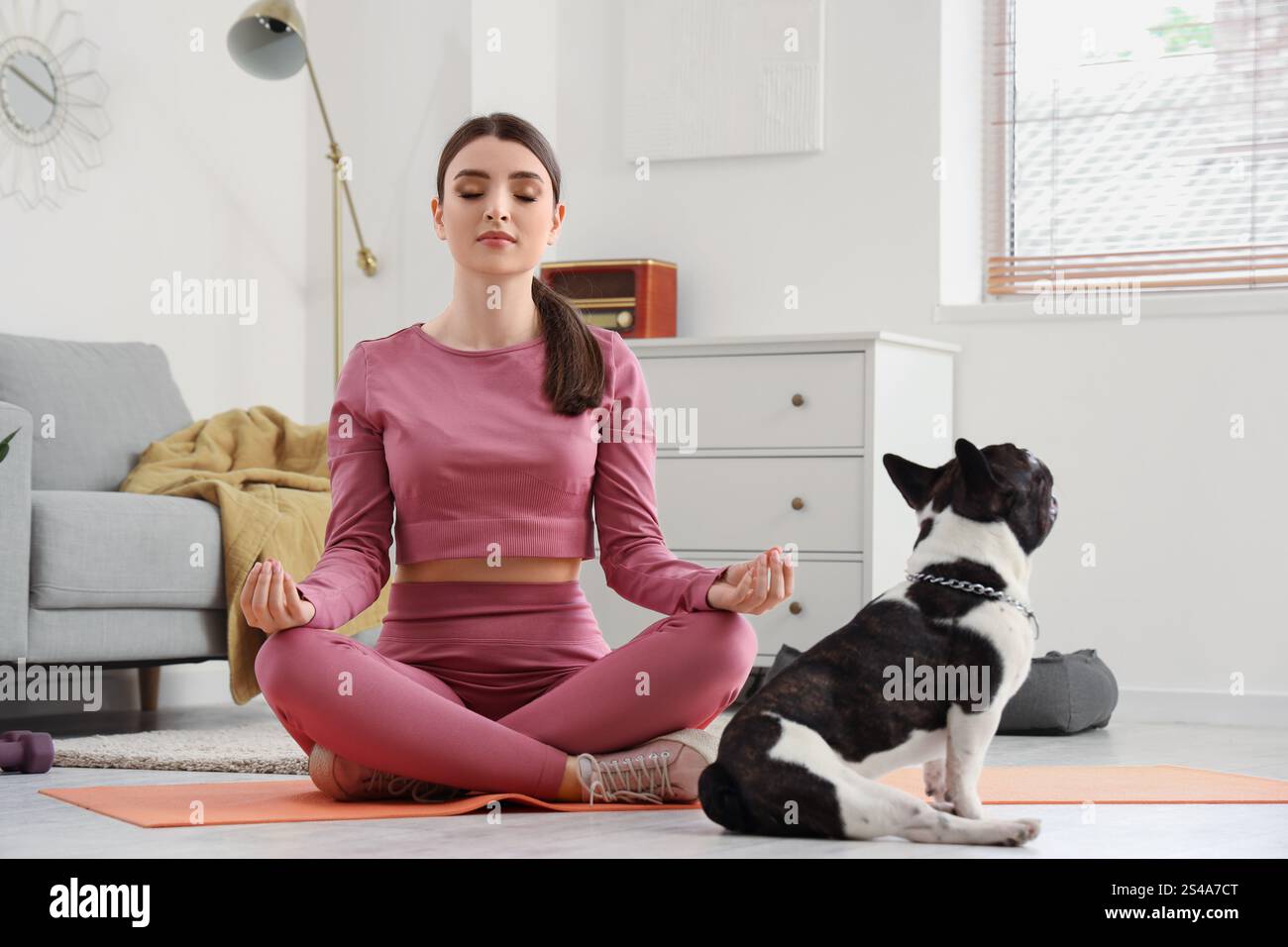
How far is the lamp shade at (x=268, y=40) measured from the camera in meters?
4.40

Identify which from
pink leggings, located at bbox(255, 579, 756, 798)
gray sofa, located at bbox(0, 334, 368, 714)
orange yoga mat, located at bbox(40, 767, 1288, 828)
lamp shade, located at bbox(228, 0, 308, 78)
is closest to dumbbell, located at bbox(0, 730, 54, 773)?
orange yoga mat, located at bbox(40, 767, 1288, 828)

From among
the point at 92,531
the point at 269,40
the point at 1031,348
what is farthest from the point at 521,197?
the point at 269,40

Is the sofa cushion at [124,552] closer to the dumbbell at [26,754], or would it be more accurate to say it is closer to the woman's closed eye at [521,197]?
the dumbbell at [26,754]

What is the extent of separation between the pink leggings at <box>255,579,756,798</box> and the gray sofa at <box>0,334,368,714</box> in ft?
3.80

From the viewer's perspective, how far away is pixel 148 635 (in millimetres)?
3422

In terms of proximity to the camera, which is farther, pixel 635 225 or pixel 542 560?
pixel 635 225

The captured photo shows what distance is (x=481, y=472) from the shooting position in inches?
89.7

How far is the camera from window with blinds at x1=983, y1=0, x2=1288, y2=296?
4.23 m

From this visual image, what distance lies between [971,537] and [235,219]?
135 inches

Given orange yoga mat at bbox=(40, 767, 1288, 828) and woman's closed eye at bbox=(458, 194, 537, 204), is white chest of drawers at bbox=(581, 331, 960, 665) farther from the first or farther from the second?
woman's closed eye at bbox=(458, 194, 537, 204)

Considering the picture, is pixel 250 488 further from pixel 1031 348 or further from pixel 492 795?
pixel 1031 348

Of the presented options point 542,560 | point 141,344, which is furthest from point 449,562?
point 141,344
